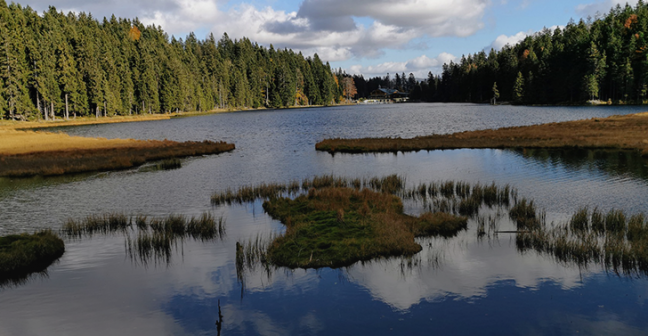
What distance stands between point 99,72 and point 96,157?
251 feet

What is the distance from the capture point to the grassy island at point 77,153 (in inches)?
1242

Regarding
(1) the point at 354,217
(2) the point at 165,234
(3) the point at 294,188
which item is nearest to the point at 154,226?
(2) the point at 165,234

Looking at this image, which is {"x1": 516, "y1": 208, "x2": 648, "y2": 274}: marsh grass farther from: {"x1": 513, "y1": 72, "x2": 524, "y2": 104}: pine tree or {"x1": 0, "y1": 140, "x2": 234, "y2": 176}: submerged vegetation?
{"x1": 513, "y1": 72, "x2": 524, "y2": 104}: pine tree

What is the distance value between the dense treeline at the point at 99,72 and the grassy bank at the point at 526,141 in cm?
7214

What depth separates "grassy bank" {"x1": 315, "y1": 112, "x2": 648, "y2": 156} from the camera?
125ft

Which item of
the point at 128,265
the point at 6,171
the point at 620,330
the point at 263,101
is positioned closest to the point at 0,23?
the point at 6,171

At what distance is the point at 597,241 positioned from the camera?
12.9 metres

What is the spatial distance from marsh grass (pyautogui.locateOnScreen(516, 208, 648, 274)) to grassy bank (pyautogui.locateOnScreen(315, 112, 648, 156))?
2499 centimetres

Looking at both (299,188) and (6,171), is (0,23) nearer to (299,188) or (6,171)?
(6,171)

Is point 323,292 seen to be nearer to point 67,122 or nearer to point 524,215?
point 524,215

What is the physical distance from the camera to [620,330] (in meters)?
8.34

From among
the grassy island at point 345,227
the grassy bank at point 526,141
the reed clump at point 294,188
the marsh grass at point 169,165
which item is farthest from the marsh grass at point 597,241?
the marsh grass at point 169,165

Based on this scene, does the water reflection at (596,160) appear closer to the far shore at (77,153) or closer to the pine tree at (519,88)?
Result: the far shore at (77,153)

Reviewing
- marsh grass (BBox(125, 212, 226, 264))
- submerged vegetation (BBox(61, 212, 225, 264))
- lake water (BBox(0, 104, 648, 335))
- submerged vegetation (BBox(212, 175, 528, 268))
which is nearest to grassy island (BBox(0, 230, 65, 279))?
lake water (BBox(0, 104, 648, 335))
